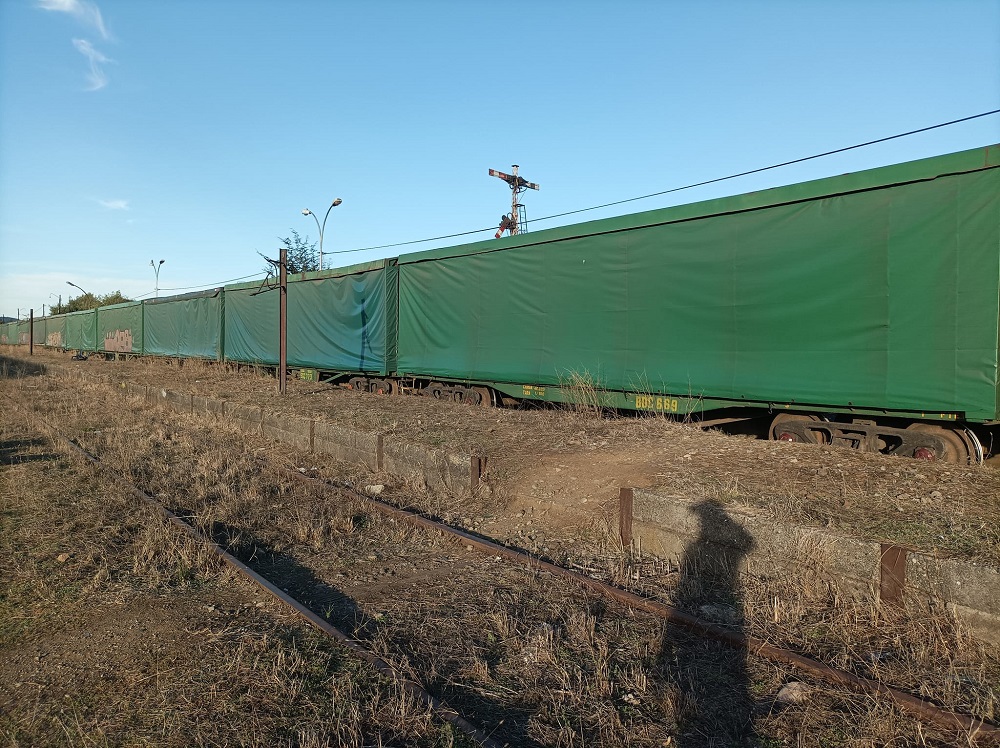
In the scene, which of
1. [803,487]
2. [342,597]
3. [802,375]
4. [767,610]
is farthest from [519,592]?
[802,375]

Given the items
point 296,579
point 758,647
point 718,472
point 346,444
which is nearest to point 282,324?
point 346,444

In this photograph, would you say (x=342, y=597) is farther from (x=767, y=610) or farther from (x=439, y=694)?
(x=767, y=610)

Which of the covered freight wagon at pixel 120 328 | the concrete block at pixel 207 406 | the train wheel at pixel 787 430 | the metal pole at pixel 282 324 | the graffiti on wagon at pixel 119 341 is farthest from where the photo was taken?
the graffiti on wagon at pixel 119 341

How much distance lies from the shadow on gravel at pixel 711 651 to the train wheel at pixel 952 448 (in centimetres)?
278

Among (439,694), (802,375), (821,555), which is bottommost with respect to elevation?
(439,694)

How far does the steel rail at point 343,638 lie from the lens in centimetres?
295

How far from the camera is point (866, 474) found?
221 inches

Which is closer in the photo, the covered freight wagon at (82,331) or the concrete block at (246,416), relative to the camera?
the concrete block at (246,416)

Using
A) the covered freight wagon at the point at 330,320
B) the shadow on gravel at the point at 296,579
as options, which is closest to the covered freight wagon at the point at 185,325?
the covered freight wagon at the point at 330,320

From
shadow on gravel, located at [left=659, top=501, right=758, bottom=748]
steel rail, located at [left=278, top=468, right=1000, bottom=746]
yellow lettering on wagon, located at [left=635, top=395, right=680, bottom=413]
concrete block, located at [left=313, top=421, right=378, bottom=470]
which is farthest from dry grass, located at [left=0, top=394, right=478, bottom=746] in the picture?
yellow lettering on wagon, located at [left=635, top=395, right=680, bottom=413]

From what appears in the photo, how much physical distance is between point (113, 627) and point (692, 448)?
529 centimetres

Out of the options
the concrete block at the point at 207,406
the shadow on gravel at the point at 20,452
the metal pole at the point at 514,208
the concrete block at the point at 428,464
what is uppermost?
the metal pole at the point at 514,208

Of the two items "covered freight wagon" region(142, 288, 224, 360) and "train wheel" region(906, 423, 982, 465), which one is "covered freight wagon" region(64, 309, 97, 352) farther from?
"train wheel" region(906, 423, 982, 465)

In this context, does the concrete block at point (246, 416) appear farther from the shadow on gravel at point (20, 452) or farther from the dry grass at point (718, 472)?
the shadow on gravel at point (20, 452)
